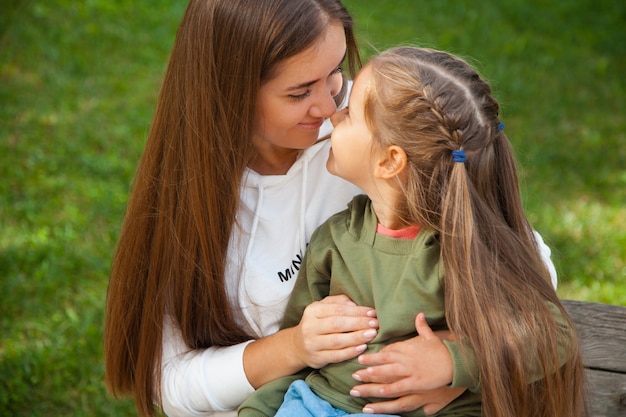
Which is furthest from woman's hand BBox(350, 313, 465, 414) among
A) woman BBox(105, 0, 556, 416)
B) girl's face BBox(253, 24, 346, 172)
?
girl's face BBox(253, 24, 346, 172)

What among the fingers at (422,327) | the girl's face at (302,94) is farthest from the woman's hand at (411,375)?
the girl's face at (302,94)

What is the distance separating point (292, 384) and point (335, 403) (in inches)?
5.4

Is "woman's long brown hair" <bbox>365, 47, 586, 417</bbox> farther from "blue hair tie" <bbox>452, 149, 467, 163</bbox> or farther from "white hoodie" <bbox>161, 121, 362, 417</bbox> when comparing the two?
"white hoodie" <bbox>161, 121, 362, 417</bbox>

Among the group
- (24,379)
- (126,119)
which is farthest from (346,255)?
(126,119)

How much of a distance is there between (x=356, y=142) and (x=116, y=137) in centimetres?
425

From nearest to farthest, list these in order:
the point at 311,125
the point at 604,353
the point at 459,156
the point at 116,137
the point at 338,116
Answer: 1. the point at 459,156
2. the point at 338,116
3. the point at 311,125
4. the point at 604,353
5. the point at 116,137

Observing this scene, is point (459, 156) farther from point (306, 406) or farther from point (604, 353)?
point (604, 353)

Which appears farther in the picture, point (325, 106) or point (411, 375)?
point (325, 106)

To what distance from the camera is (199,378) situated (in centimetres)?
244

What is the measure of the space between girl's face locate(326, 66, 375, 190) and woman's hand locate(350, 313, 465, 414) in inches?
16.1

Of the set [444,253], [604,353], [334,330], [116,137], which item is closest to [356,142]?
[444,253]

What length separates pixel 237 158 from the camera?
8.06 ft

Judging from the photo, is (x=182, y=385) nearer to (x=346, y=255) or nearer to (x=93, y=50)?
(x=346, y=255)

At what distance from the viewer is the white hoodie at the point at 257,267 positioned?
2457 millimetres
